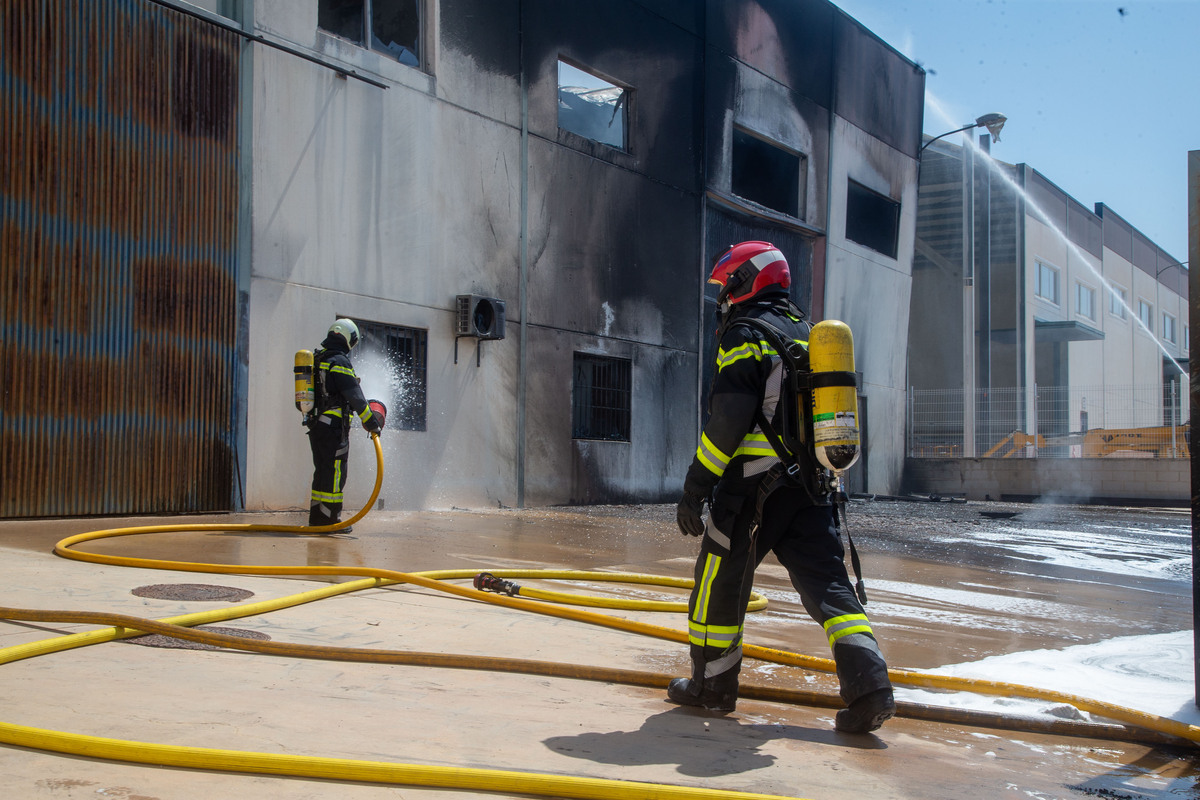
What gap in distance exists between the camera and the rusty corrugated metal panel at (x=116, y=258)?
7945 mm

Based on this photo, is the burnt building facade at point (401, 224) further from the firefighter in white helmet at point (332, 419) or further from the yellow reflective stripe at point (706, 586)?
the yellow reflective stripe at point (706, 586)

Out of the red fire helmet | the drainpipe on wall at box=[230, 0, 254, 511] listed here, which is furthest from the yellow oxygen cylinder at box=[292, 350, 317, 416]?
the red fire helmet

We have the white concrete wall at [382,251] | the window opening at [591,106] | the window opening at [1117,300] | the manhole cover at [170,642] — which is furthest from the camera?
the window opening at [1117,300]

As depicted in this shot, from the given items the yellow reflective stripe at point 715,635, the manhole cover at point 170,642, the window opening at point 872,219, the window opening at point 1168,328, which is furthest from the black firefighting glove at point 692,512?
the window opening at point 1168,328

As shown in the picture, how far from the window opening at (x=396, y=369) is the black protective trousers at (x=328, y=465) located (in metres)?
2.60

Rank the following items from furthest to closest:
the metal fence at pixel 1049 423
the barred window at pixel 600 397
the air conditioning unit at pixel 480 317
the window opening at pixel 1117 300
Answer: the window opening at pixel 1117 300
the metal fence at pixel 1049 423
the barred window at pixel 600 397
the air conditioning unit at pixel 480 317

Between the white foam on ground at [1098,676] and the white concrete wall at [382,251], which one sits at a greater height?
the white concrete wall at [382,251]

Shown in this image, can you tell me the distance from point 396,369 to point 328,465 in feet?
10.3

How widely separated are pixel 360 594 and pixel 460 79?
8102mm

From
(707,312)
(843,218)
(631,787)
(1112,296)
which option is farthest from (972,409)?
(1112,296)

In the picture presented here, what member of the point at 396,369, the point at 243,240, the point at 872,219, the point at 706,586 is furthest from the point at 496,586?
the point at 872,219

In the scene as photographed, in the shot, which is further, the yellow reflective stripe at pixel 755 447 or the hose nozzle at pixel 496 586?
the hose nozzle at pixel 496 586

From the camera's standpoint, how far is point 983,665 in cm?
396

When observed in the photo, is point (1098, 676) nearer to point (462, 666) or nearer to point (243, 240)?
point (462, 666)
